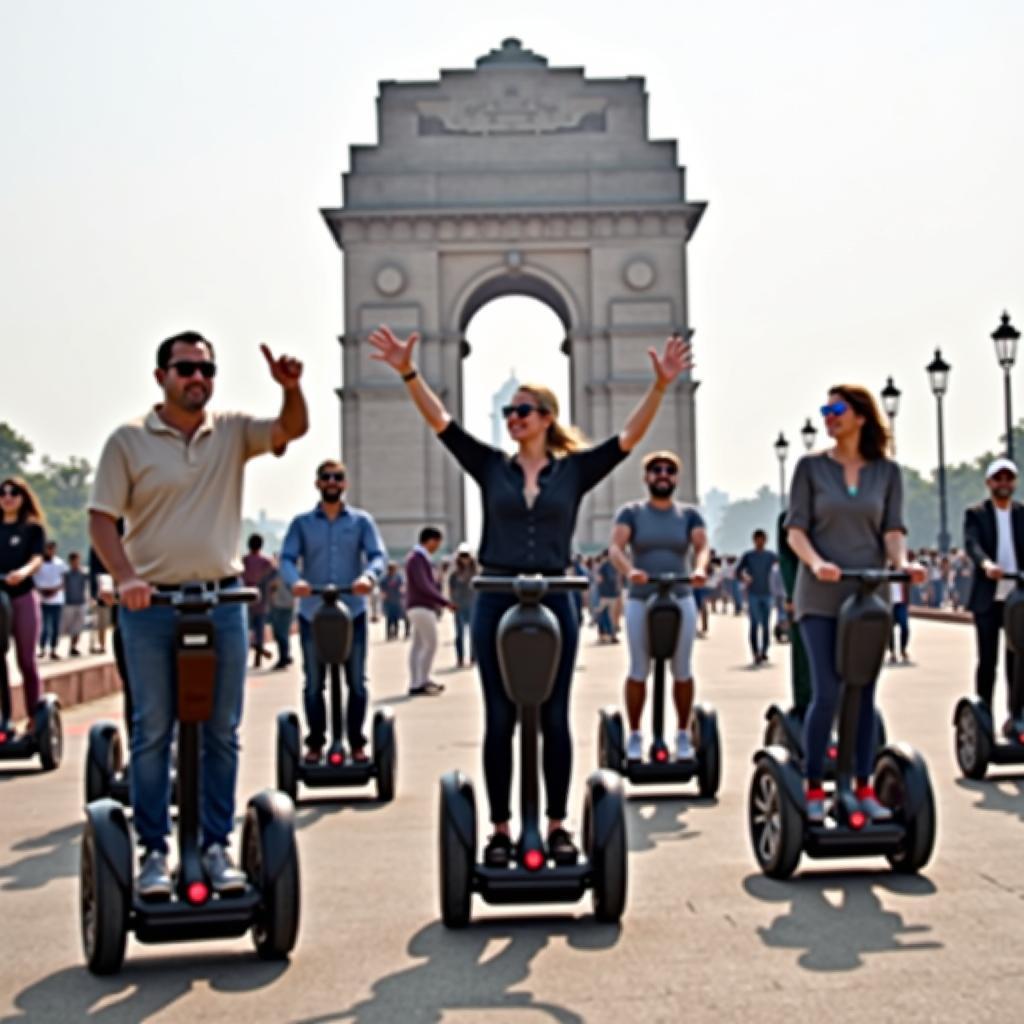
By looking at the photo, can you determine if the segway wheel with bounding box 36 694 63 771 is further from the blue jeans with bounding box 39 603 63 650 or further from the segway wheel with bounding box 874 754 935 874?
the blue jeans with bounding box 39 603 63 650

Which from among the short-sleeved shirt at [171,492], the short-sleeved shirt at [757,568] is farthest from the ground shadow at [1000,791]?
the short-sleeved shirt at [757,568]

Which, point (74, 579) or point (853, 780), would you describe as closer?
point (853, 780)

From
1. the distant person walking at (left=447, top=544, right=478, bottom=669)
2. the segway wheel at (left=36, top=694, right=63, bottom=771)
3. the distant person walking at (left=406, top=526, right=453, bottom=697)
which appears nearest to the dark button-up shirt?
the segway wheel at (left=36, top=694, right=63, bottom=771)

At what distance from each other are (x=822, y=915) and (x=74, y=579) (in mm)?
24884

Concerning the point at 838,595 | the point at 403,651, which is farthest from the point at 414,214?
the point at 838,595

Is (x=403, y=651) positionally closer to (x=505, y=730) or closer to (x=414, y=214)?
(x=505, y=730)

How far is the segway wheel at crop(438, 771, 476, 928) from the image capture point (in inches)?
247

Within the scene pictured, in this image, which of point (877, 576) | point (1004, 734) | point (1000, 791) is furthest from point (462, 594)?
point (877, 576)

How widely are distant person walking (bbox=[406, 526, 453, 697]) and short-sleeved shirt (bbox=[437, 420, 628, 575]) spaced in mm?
12673

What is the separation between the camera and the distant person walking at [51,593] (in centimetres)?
2284

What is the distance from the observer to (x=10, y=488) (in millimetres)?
11516

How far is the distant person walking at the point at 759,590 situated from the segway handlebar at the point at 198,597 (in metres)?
18.2

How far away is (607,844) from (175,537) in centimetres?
175

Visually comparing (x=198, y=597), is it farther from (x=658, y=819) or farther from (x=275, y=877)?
(x=658, y=819)
